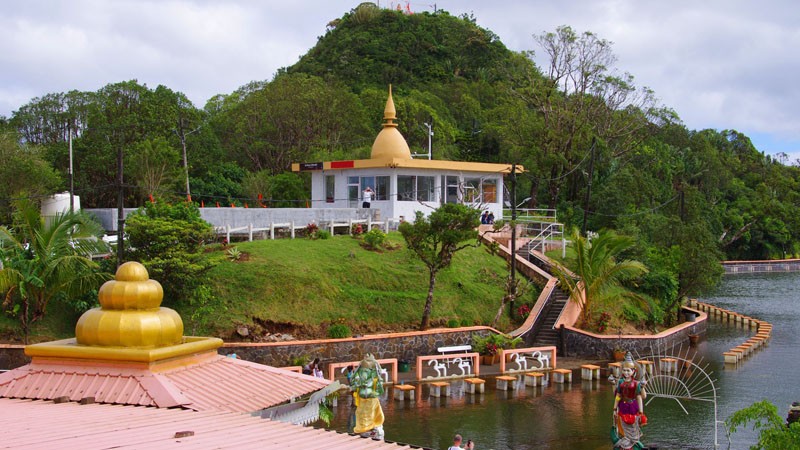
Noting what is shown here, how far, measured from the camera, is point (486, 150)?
198 feet

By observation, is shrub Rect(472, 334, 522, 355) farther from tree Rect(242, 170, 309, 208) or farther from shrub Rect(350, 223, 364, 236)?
tree Rect(242, 170, 309, 208)

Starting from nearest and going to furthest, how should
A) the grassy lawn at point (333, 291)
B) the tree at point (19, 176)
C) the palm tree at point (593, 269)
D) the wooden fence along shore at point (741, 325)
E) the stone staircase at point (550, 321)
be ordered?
the grassy lawn at point (333, 291) < the wooden fence along shore at point (741, 325) < the stone staircase at point (550, 321) < the palm tree at point (593, 269) < the tree at point (19, 176)

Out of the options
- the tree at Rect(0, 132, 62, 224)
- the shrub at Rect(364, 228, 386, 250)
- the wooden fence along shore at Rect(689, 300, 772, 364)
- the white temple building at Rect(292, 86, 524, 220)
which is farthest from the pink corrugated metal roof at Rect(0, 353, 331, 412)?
the tree at Rect(0, 132, 62, 224)

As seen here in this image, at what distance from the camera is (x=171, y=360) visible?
989cm

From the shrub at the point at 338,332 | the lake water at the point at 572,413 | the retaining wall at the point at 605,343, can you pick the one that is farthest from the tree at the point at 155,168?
the lake water at the point at 572,413

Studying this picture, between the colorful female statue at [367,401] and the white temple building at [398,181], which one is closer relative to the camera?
the colorful female statue at [367,401]

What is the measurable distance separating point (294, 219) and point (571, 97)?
1134 inches

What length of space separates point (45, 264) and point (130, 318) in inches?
549

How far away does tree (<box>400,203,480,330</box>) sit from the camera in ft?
82.8

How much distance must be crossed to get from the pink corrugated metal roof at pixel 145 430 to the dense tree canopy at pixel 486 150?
19492 mm

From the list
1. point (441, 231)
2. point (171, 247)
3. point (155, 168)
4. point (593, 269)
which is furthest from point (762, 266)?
point (171, 247)

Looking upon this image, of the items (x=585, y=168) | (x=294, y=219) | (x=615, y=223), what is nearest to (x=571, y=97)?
(x=585, y=168)

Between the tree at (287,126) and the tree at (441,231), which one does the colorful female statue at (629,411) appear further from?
the tree at (287,126)

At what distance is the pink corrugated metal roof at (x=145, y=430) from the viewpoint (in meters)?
7.35
